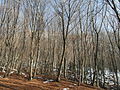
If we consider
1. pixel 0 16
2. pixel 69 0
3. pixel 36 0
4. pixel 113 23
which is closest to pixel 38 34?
pixel 36 0

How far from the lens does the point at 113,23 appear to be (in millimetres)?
20969

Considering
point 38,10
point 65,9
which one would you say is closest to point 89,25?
point 65,9

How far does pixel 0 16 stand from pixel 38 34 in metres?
7.67

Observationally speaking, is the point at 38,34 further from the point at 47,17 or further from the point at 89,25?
the point at 89,25

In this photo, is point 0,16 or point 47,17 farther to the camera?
point 0,16

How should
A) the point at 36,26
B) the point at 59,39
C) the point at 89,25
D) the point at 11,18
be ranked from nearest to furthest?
the point at 36,26 → the point at 11,18 → the point at 89,25 → the point at 59,39

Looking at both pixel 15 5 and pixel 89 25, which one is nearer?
pixel 15 5

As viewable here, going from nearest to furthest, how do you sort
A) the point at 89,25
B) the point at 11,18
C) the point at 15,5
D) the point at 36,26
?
the point at 36,26 < the point at 15,5 < the point at 11,18 < the point at 89,25

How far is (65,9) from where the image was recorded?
1786 cm

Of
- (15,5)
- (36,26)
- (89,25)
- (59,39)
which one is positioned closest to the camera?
(36,26)

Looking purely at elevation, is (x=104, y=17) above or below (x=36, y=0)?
below

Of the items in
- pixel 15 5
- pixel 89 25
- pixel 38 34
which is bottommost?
pixel 38 34

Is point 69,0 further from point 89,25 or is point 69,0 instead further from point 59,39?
point 59,39

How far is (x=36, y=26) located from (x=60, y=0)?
158 inches
